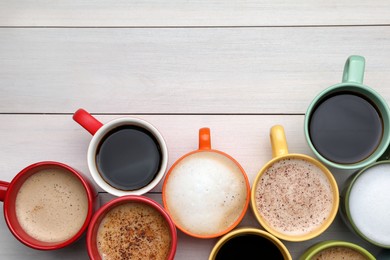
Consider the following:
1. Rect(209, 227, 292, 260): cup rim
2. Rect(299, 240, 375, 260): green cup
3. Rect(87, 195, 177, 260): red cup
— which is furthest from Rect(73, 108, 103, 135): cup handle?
Rect(299, 240, 375, 260): green cup

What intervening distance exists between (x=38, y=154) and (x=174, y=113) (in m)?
0.28

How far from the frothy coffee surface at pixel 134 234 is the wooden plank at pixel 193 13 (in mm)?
372

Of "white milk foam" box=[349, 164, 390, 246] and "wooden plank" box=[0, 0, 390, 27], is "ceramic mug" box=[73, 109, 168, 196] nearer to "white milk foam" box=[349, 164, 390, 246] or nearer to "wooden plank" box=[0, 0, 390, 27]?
"wooden plank" box=[0, 0, 390, 27]

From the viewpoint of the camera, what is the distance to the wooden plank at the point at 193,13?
2.68 ft

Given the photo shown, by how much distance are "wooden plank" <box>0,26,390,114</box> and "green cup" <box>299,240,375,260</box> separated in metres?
0.26

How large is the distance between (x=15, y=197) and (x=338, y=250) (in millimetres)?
579

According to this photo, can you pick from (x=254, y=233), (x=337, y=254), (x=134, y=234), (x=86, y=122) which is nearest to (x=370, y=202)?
(x=337, y=254)

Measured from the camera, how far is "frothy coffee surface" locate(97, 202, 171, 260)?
0.73m

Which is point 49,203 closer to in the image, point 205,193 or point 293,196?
point 205,193

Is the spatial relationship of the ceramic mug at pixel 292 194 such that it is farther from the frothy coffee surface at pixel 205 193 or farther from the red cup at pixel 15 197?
the red cup at pixel 15 197

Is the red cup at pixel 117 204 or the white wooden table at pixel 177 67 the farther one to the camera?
the white wooden table at pixel 177 67

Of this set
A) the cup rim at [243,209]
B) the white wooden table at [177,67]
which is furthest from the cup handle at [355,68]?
the cup rim at [243,209]

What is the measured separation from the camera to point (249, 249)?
0.73m

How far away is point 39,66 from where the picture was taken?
0.83 meters
